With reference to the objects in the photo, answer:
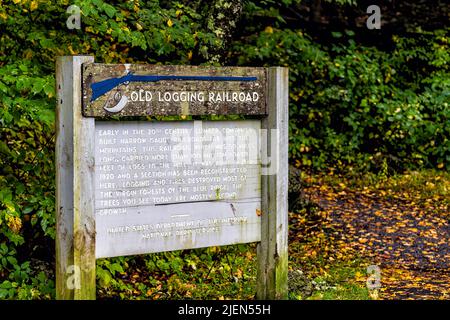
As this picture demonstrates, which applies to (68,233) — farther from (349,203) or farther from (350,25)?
(350,25)

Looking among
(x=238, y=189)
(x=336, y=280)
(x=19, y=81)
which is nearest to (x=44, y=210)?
(x=19, y=81)

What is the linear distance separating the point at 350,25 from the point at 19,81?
438 inches

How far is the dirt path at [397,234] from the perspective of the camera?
783 cm

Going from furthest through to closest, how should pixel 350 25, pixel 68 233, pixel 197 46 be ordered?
pixel 350 25, pixel 197 46, pixel 68 233

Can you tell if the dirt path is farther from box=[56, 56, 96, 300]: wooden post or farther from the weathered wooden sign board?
box=[56, 56, 96, 300]: wooden post

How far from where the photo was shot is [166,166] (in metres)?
5.41

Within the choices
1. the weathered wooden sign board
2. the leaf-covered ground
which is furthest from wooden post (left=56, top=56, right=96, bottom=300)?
the leaf-covered ground

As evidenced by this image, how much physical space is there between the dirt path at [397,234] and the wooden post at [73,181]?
130 inches

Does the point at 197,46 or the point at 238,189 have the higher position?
the point at 197,46

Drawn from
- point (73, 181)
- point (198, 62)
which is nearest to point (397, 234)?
point (198, 62)

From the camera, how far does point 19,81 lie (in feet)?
19.3

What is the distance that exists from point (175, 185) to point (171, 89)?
0.70 meters

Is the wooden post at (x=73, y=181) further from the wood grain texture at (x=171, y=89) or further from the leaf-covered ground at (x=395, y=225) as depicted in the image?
the leaf-covered ground at (x=395, y=225)

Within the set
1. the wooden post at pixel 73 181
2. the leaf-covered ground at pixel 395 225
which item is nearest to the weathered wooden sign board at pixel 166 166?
the wooden post at pixel 73 181
